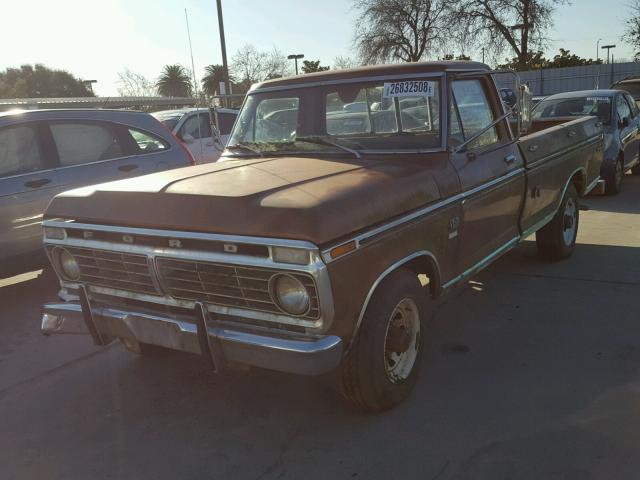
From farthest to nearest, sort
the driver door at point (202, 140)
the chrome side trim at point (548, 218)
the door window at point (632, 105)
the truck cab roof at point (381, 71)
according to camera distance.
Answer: the door window at point (632, 105), the driver door at point (202, 140), the chrome side trim at point (548, 218), the truck cab roof at point (381, 71)

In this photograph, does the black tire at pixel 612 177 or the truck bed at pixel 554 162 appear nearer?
the truck bed at pixel 554 162

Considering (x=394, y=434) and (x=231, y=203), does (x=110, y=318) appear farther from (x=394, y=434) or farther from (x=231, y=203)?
(x=394, y=434)

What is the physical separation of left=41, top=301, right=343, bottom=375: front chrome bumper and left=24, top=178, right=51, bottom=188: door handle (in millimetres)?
2553

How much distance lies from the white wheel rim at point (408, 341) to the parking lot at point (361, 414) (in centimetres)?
21

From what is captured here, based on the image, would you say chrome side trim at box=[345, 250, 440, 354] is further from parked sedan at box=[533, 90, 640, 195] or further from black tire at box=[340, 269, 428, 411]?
parked sedan at box=[533, 90, 640, 195]

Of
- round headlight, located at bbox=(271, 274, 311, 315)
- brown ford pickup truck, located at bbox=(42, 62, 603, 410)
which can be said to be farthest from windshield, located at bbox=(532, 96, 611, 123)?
round headlight, located at bbox=(271, 274, 311, 315)

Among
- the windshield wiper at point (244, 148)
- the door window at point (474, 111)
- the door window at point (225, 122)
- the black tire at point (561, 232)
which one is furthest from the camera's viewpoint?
the door window at point (225, 122)

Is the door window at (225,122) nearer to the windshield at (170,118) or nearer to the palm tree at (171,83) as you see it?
the windshield at (170,118)

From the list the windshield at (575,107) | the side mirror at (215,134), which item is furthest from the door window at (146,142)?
the windshield at (575,107)

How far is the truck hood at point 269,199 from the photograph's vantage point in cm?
269

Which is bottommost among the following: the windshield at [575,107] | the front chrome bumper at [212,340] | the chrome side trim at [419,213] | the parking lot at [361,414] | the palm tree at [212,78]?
the parking lot at [361,414]

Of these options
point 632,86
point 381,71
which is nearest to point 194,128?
point 381,71

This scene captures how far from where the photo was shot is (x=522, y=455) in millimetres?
2834

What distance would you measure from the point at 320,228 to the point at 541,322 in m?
2.64
